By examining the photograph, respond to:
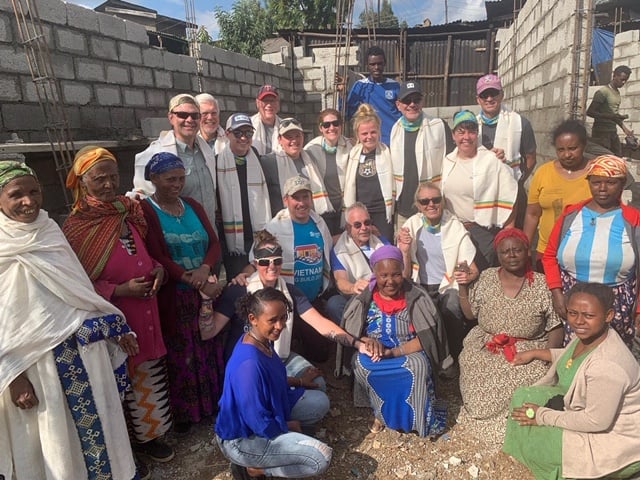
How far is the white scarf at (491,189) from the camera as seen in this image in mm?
4004

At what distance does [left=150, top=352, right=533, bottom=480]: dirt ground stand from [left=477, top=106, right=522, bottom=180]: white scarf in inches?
95.1

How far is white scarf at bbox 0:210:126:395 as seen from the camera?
2.16m

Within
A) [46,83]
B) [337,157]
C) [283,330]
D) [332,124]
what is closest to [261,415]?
[283,330]

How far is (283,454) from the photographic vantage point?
265 centimetres

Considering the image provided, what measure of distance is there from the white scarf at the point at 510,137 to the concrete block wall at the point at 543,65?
1359mm

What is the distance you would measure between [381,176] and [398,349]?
5.86 ft

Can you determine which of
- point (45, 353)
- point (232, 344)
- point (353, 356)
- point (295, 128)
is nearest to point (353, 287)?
point (353, 356)

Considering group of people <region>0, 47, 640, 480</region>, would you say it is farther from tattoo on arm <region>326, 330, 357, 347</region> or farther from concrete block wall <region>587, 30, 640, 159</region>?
concrete block wall <region>587, 30, 640, 159</region>

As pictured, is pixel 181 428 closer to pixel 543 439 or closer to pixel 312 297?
pixel 312 297

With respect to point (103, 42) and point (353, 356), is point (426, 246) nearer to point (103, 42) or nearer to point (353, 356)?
point (353, 356)

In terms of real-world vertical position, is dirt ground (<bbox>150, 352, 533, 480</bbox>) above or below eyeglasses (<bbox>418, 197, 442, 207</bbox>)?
below

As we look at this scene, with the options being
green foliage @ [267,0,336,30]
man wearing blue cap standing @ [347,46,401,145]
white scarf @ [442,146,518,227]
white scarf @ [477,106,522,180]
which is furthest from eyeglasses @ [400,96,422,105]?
green foliage @ [267,0,336,30]

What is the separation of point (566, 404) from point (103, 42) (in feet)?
20.3

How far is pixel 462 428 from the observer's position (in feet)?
10.9
